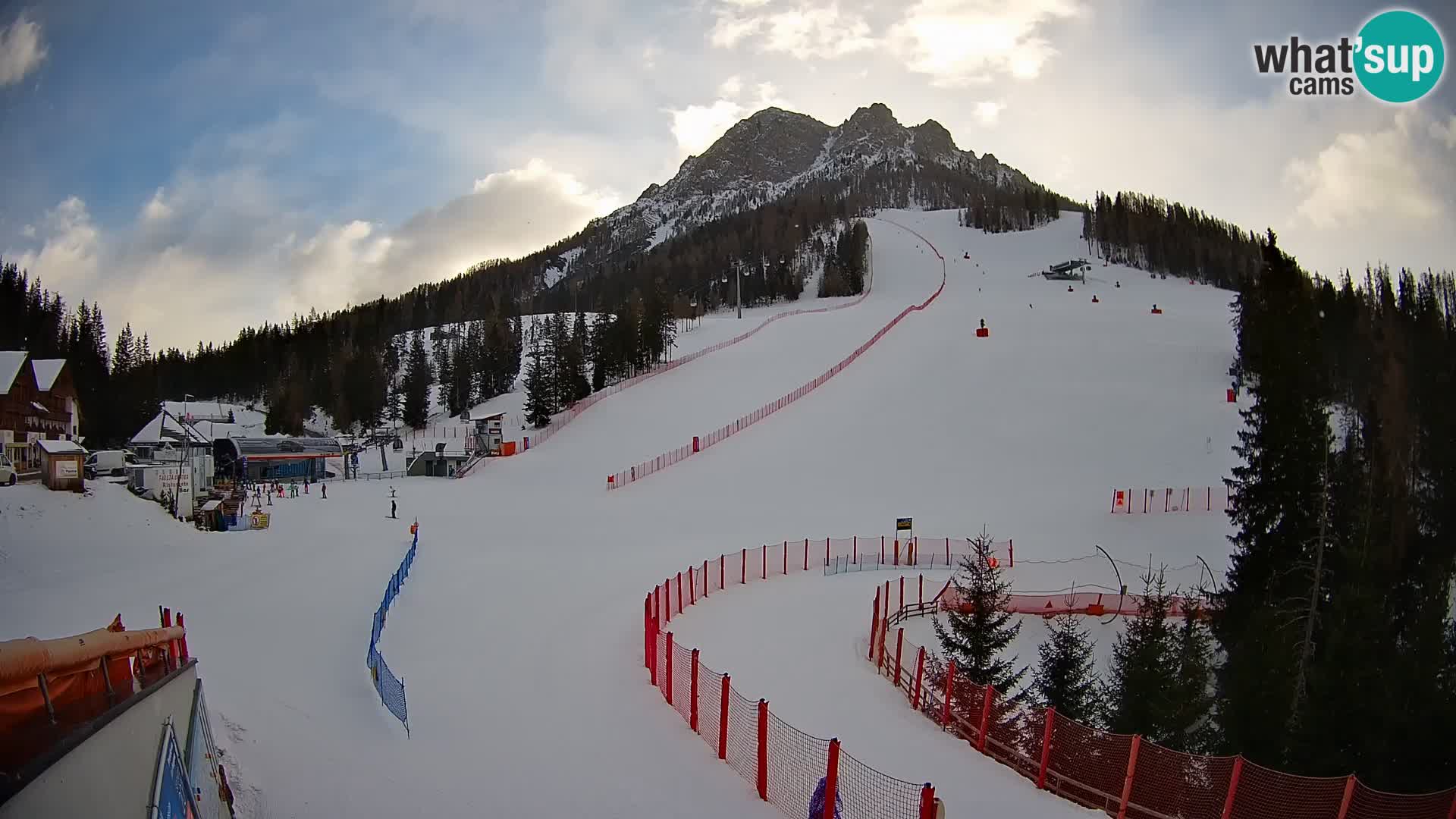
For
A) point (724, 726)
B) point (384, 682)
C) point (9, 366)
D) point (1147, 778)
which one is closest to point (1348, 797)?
point (1147, 778)

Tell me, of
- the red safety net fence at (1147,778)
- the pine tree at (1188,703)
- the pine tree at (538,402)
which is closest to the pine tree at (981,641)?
the pine tree at (1188,703)

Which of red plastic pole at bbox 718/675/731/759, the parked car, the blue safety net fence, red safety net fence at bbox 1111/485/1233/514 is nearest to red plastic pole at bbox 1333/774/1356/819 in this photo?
red plastic pole at bbox 718/675/731/759

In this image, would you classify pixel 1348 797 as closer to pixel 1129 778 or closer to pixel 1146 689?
pixel 1129 778

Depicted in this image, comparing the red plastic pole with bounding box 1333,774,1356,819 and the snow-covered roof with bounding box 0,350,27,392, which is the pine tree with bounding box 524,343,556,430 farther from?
the red plastic pole with bounding box 1333,774,1356,819

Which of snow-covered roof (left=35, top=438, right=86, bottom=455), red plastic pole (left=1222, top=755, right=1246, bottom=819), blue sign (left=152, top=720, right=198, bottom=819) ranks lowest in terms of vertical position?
red plastic pole (left=1222, top=755, right=1246, bottom=819)

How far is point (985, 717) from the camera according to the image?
10734 mm

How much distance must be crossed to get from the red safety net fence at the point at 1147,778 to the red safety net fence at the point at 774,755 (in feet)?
6.37

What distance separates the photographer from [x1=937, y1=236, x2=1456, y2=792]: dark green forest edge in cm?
1491

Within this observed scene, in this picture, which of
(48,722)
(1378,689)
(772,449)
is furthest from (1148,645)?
(772,449)

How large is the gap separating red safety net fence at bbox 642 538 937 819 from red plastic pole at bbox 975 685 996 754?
5.94 ft

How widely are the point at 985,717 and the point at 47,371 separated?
50.4 metres

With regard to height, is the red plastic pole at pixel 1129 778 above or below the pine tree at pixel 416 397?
below

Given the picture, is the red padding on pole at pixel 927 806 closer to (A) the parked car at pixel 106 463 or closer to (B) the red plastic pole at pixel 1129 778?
(B) the red plastic pole at pixel 1129 778

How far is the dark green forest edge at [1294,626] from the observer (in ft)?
48.9
